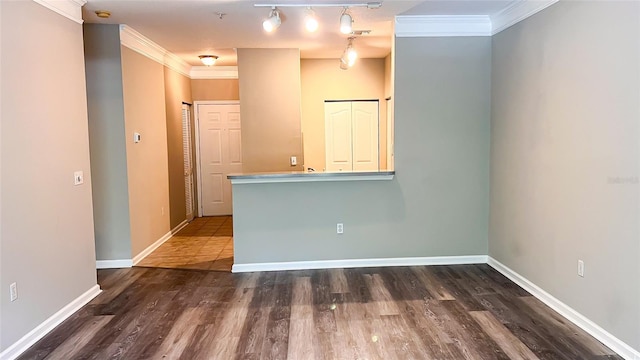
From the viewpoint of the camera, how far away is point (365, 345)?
108 inches

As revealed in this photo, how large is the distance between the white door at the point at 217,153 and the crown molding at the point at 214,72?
483 millimetres

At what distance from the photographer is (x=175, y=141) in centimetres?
618

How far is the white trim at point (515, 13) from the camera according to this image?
11.0 ft

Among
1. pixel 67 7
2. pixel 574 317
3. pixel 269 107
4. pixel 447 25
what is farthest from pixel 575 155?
pixel 67 7

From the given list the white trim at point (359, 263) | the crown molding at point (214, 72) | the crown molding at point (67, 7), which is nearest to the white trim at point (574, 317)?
the white trim at point (359, 263)

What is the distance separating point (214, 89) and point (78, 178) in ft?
12.8

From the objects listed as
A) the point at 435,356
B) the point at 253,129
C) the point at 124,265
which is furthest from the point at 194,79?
the point at 435,356

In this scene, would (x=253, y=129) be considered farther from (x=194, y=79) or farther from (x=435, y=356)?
Result: (x=435, y=356)

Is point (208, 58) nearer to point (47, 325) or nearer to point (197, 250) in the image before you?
point (197, 250)

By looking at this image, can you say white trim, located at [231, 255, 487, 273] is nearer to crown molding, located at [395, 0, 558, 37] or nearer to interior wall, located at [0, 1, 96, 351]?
interior wall, located at [0, 1, 96, 351]

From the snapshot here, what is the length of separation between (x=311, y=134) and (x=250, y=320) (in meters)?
3.62

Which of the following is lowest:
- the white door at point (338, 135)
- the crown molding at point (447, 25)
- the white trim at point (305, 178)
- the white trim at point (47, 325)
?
the white trim at point (47, 325)

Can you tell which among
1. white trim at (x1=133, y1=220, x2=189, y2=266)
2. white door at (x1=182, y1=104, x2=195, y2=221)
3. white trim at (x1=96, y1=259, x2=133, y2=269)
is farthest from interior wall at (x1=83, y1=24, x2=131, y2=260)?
white door at (x1=182, y1=104, x2=195, y2=221)

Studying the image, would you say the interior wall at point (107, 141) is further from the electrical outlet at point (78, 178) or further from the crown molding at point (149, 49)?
the electrical outlet at point (78, 178)
